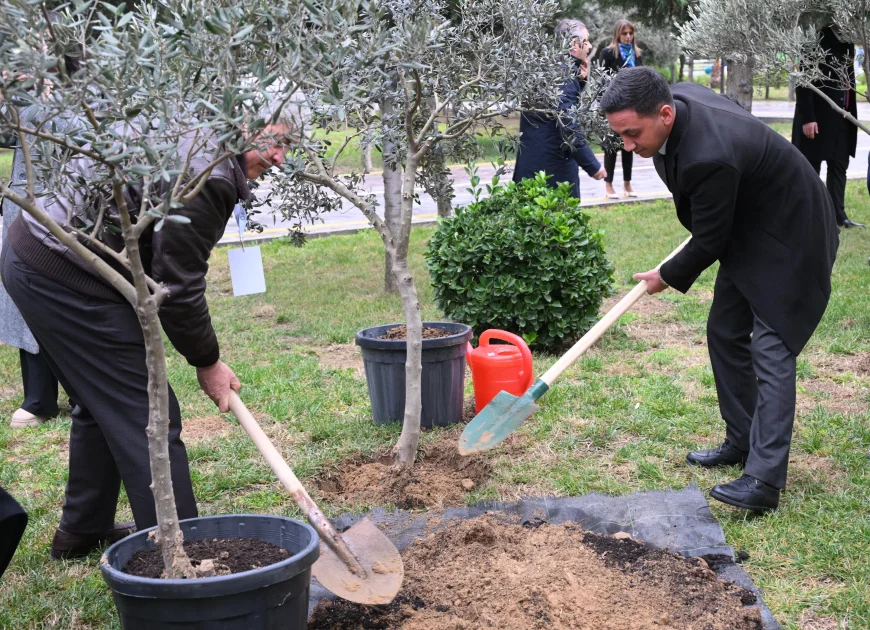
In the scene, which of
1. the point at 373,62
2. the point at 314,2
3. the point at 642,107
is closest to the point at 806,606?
the point at 642,107

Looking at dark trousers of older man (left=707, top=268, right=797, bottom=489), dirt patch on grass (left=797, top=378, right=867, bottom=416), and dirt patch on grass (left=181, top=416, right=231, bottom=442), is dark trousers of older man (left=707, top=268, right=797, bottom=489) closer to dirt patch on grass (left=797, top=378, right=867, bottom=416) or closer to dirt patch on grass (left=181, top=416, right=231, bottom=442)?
dirt patch on grass (left=797, top=378, right=867, bottom=416)

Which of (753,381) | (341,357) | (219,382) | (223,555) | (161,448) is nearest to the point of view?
(161,448)

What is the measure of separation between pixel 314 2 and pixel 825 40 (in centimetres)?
851

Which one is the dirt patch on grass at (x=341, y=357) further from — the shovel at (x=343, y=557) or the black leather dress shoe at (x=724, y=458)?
the shovel at (x=343, y=557)

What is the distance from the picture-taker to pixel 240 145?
196cm

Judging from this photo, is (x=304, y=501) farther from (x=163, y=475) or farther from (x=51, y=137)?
(x=51, y=137)

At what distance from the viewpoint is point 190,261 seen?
2.71 meters

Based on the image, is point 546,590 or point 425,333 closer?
point 546,590

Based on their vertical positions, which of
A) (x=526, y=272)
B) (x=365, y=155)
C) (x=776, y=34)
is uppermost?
(x=776, y=34)

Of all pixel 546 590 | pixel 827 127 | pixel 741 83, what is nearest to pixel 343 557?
pixel 546 590

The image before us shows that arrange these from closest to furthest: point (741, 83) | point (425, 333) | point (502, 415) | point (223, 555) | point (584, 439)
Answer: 1. point (223, 555)
2. point (502, 415)
3. point (584, 439)
4. point (425, 333)
5. point (741, 83)

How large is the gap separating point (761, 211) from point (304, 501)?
6.98 ft

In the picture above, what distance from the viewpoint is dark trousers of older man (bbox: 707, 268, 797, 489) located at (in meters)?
3.53

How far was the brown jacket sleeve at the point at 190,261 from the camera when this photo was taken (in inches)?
104
